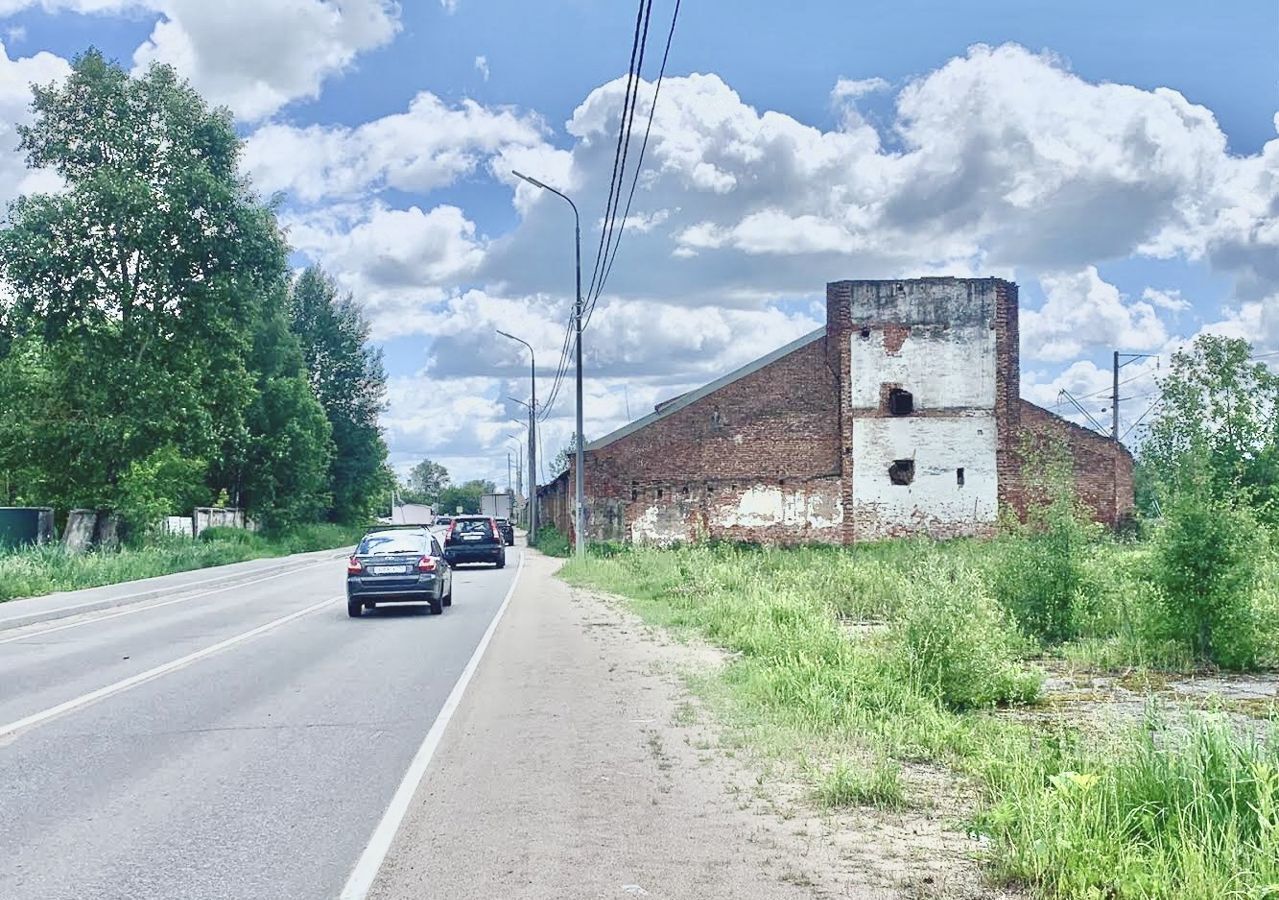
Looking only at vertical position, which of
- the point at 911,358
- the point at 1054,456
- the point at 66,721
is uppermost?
the point at 911,358

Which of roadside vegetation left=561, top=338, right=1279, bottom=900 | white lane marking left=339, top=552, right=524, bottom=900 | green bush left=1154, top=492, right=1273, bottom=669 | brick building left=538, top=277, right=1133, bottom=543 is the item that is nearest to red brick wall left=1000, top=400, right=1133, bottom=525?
brick building left=538, top=277, right=1133, bottom=543

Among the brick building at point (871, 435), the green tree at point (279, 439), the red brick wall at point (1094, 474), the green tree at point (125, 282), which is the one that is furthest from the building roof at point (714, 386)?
the green tree at point (279, 439)

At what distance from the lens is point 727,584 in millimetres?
23484

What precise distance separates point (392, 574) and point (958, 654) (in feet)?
42.5

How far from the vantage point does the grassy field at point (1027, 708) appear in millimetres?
5598

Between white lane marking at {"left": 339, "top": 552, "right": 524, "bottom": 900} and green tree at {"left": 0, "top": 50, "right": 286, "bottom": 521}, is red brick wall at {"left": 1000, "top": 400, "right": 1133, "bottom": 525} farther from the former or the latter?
white lane marking at {"left": 339, "top": 552, "right": 524, "bottom": 900}

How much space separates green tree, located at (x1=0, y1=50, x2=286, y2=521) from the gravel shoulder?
34733 mm

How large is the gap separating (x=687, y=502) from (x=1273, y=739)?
1426 inches

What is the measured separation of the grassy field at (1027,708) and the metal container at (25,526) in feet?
75.7

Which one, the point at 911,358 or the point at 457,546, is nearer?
the point at 457,546

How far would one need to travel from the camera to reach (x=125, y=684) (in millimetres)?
13031

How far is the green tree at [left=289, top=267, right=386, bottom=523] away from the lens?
268 ft

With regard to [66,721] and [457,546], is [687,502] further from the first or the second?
[66,721]

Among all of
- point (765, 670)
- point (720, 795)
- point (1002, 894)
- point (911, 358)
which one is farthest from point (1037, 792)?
point (911, 358)
